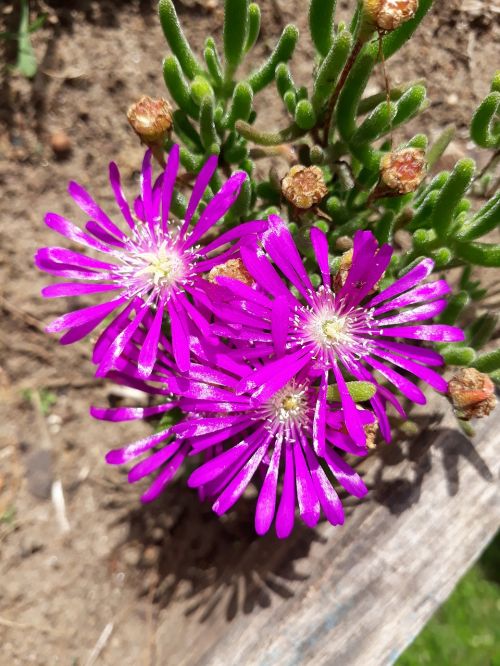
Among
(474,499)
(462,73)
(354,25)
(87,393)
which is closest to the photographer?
(354,25)

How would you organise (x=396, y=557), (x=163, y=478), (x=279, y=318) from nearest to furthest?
(x=279, y=318), (x=163, y=478), (x=396, y=557)

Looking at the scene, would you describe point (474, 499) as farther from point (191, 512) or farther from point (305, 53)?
point (305, 53)

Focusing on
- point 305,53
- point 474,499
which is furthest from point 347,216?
point 305,53

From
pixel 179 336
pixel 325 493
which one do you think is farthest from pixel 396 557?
pixel 179 336

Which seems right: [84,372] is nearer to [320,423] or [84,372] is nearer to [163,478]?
[163,478]

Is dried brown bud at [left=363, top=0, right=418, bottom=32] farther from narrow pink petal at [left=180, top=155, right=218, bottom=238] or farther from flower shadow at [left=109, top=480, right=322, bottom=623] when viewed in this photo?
flower shadow at [left=109, top=480, right=322, bottom=623]

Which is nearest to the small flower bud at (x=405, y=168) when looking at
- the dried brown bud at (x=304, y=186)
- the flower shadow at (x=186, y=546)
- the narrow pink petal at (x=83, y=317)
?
the dried brown bud at (x=304, y=186)

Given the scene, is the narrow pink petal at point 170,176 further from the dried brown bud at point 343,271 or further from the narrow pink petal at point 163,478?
the narrow pink petal at point 163,478
